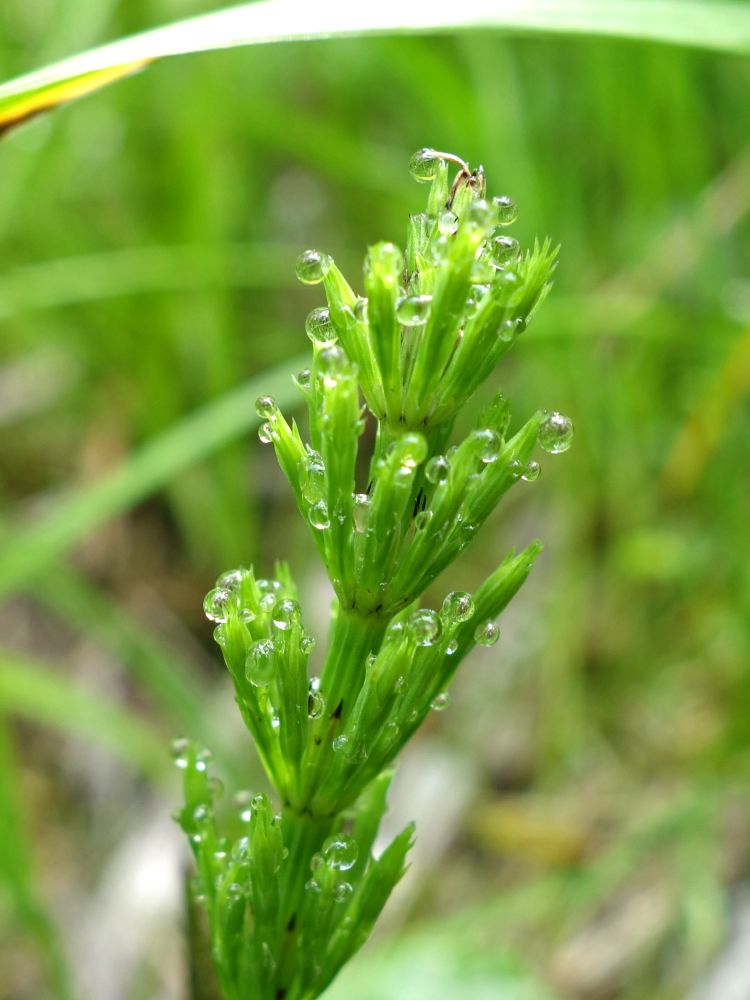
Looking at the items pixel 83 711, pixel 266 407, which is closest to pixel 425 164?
pixel 266 407

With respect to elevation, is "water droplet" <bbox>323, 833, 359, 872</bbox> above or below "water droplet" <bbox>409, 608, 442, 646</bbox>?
below

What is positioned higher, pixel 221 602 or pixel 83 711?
pixel 83 711

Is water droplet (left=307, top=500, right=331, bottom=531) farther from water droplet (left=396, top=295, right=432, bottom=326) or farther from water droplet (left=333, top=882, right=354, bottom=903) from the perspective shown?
water droplet (left=333, top=882, right=354, bottom=903)

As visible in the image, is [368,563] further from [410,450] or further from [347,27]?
[347,27]

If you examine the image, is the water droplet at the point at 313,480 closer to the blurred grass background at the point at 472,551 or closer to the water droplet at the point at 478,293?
the water droplet at the point at 478,293

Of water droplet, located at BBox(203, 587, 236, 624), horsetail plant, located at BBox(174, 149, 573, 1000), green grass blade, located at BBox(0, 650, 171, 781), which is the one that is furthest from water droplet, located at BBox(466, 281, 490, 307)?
green grass blade, located at BBox(0, 650, 171, 781)

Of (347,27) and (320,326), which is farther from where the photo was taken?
(347,27)
